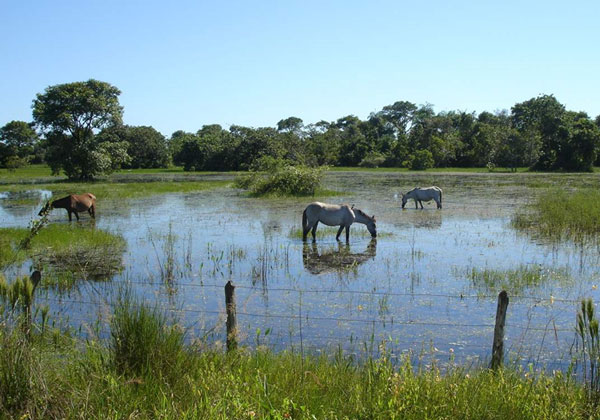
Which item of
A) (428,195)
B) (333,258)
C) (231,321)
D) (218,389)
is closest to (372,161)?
(428,195)

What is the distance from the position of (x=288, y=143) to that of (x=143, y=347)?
57.4m

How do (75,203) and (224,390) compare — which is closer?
(224,390)

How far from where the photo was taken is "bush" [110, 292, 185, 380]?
15.8ft

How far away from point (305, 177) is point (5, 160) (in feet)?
170

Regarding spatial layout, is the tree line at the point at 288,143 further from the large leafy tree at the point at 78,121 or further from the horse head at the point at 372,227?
the horse head at the point at 372,227

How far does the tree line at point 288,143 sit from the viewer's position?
38.3 meters

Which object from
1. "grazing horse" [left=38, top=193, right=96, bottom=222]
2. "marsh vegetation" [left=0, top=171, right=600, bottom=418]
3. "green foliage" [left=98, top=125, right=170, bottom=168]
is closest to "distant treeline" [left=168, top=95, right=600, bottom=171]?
"green foliage" [left=98, top=125, right=170, bottom=168]

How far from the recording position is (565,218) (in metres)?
16.8

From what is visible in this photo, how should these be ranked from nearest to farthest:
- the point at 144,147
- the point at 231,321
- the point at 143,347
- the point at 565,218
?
the point at 143,347 < the point at 231,321 < the point at 565,218 < the point at 144,147

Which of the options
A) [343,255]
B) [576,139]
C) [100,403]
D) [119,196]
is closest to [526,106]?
[576,139]

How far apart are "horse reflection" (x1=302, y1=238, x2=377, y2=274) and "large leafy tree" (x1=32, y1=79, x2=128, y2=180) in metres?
28.0

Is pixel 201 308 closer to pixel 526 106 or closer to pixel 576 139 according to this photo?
pixel 576 139

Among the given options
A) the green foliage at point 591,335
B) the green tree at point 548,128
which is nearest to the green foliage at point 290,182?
the green foliage at point 591,335

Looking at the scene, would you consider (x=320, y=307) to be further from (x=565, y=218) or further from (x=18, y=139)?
(x=18, y=139)
